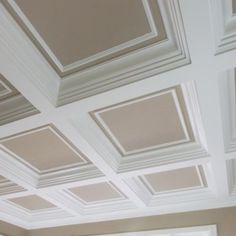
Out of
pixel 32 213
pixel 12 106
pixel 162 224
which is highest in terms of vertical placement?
pixel 12 106

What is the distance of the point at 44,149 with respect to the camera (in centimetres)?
303

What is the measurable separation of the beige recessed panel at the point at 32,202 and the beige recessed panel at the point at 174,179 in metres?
1.46

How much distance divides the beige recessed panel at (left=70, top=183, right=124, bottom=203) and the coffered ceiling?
33 mm

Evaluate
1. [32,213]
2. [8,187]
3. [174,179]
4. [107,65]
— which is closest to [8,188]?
[8,187]

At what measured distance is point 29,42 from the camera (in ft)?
6.53

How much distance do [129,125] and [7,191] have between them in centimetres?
196

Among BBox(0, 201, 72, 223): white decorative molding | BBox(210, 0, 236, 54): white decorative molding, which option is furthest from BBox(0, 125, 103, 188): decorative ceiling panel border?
BBox(210, 0, 236, 54): white decorative molding

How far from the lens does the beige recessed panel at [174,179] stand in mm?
3376

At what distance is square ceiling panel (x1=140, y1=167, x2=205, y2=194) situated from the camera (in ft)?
11.1

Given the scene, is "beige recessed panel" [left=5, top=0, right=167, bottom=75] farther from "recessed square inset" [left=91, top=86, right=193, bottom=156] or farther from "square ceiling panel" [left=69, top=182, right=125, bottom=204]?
"square ceiling panel" [left=69, top=182, right=125, bottom=204]

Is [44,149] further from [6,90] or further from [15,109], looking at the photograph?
[6,90]

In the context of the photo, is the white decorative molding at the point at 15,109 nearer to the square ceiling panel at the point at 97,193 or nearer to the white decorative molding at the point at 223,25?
the white decorative molding at the point at 223,25

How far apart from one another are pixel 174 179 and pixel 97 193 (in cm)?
97

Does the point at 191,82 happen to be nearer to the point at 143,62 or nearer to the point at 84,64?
the point at 143,62
